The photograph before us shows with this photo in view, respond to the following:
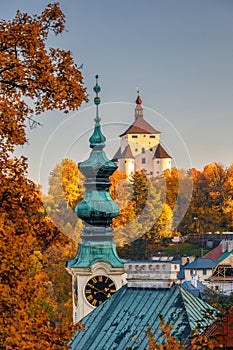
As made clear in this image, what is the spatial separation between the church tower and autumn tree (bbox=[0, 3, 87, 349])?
27694 millimetres

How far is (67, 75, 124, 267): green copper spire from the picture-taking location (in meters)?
45.8

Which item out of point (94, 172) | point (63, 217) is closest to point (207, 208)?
point (63, 217)

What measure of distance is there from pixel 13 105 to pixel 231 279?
8193 cm

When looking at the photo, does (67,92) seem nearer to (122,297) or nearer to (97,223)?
(122,297)

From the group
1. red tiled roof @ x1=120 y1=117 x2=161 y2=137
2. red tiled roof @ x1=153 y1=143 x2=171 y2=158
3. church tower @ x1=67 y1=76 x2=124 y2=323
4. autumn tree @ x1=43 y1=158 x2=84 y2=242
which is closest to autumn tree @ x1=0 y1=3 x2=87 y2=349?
church tower @ x1=67 y1=76 x2=124 y2=323

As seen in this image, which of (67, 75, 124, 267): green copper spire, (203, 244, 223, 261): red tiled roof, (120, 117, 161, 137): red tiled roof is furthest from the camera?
(120, 117, 161, 137): red tiled roof

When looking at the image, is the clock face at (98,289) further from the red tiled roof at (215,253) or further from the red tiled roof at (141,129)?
the red tiled roof at (141,129)

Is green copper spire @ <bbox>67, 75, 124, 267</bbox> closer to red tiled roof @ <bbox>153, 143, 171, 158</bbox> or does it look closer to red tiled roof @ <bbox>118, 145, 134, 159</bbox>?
red tiled roof @ <bbox>118, 145, 134, 159</bbox>

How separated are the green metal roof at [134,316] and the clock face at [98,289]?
751 centimetres

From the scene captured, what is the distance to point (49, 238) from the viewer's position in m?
15.9

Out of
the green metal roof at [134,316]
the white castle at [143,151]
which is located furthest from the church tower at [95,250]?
the white castle at [143,151]

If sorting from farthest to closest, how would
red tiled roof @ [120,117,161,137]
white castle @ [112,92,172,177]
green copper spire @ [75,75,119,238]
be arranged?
red tiled roof @ [120,117,161,137], white castle @ [112,92,172,177], green copper spire @ [75,75,119,238]

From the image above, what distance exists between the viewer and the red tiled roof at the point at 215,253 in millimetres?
108275

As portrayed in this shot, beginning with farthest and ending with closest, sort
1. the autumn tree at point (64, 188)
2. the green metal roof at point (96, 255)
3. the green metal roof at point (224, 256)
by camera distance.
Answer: the green metal roof at point (224, 256) → the autumn tree at point (64, 188) → the green metal roof at point (96, 255)
